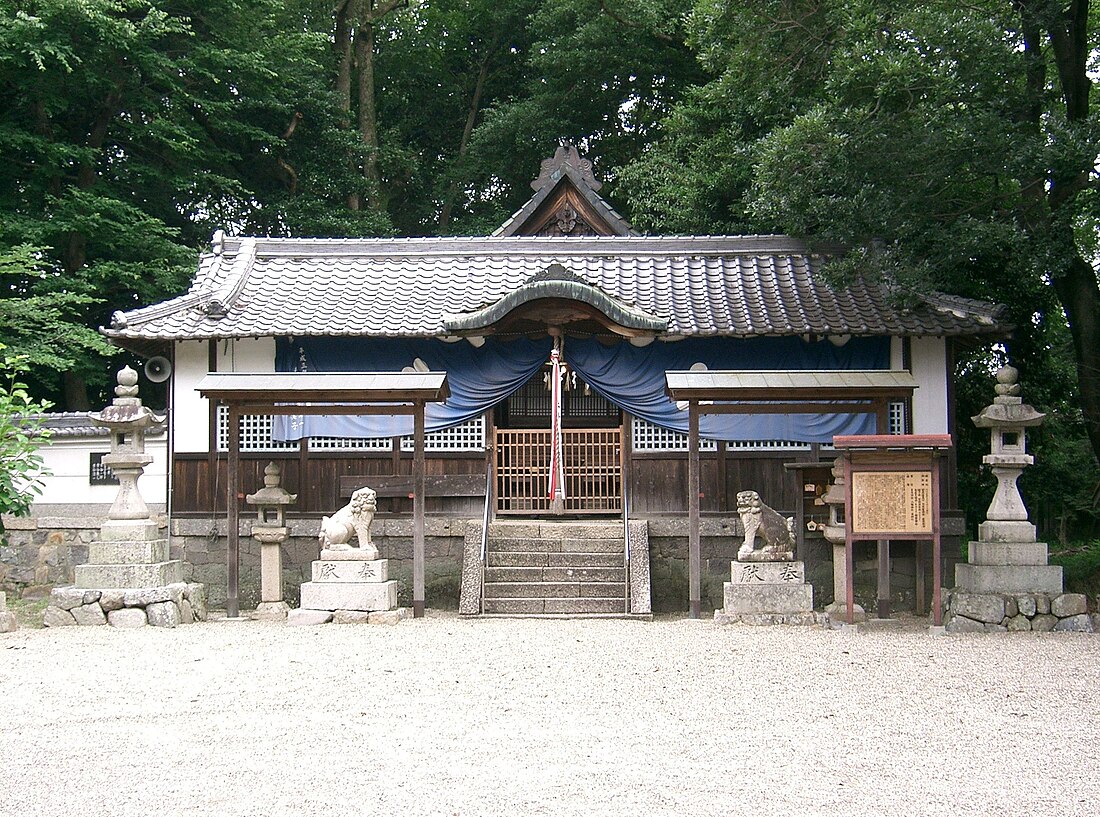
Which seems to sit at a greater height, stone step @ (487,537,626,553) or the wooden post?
stone step @ (487,537,626,553)

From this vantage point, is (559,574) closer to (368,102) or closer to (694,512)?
(694,512)

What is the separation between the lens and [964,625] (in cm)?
1021

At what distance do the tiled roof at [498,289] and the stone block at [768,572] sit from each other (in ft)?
10.3

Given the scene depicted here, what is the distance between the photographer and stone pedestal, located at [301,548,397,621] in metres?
11.0

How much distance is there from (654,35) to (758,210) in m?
11.4

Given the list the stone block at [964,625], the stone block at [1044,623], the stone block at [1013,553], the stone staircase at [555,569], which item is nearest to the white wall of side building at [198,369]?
the stone staircase at [555,569]

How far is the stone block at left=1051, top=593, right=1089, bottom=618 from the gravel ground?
297 mm

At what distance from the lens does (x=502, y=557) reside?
1252 cm

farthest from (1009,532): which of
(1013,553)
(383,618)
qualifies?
(383,618)

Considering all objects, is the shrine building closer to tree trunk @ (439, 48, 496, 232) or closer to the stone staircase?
the stone staircase

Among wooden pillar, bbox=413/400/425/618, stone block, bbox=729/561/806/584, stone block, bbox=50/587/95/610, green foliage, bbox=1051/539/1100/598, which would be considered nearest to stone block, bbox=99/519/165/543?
stone block, bbox=50/587/95/610

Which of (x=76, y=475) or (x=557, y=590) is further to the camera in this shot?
(x=76, y=475)

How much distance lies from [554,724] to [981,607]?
5467mm

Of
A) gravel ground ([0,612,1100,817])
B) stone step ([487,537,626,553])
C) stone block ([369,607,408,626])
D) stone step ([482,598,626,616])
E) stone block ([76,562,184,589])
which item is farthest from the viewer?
stone step ([487,537,626,553])
